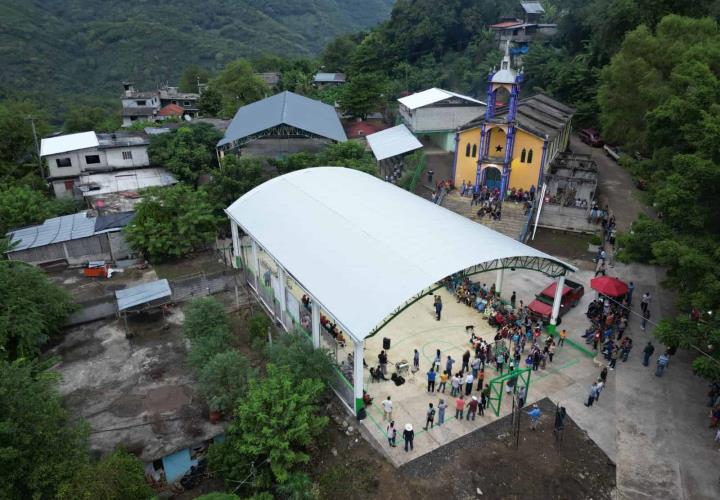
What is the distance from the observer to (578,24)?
53.6 metres

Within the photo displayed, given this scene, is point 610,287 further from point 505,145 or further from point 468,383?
point 505,145

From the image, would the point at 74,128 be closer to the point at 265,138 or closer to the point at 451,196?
the point at 265,138

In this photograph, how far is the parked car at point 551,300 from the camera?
19703 millimetres

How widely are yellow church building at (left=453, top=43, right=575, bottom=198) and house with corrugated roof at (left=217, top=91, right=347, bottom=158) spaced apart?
31.8 feet

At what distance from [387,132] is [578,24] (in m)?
29.1

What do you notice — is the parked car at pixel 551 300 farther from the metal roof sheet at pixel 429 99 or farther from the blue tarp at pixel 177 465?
the metal roof sheet at pixel 429 99

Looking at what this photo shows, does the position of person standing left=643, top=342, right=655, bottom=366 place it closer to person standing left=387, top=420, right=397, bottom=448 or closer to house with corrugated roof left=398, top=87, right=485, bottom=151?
person standing left=387, top=420, right=397, bottom=448

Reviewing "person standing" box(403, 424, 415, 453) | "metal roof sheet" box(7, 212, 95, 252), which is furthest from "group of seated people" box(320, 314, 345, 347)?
"metal roof sheet" box(7, 212, 95, 252)

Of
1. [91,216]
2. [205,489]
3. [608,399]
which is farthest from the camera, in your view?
[91,216]

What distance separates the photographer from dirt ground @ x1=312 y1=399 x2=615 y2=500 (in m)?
12.7

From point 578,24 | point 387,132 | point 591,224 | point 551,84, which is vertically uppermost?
point 578,24

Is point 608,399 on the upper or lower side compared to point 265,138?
lower

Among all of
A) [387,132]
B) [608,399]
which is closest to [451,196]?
[387,132]

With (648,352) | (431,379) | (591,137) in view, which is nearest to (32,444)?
(431,379)
